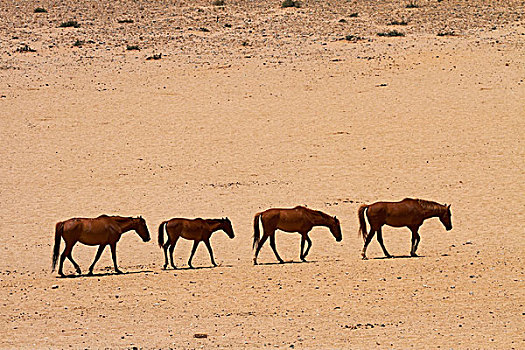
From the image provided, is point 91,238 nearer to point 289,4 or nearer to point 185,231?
point 185,231

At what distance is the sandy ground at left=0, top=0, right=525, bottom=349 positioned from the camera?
40.3ft

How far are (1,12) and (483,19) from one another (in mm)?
27167

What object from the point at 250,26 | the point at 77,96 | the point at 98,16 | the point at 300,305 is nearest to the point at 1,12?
the point at 98,16

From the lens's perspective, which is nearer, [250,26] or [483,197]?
[483,197]

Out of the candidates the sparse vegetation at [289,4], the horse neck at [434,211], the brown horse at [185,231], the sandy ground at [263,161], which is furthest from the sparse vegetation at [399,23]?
the brown horse at [185,231]

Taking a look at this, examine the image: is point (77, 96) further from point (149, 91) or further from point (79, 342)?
point (79, 342)

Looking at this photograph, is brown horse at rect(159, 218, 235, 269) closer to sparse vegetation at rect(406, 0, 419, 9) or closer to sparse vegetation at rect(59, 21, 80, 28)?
sparse vegetation at rect(59, 21, 80, 28)

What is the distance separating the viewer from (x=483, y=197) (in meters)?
23.0

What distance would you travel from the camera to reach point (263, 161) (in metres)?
27.8

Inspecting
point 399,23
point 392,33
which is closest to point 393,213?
point 392,33

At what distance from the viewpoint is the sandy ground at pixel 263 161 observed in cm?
1227

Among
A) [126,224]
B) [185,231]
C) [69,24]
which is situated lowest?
[185,231]

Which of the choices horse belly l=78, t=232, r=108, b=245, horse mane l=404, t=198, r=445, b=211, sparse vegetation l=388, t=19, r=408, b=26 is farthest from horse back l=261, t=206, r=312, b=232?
sparse vegetation l=388, t=19, r=408, b=26

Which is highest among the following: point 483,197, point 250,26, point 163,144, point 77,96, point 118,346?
point 250,26
